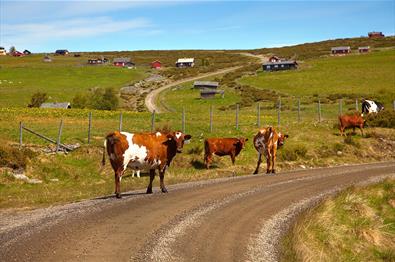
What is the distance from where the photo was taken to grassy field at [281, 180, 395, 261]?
13.0 m

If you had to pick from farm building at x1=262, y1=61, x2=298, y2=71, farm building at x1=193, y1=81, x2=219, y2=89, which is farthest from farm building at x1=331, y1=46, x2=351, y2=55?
farm building at x1=193, y1=81, x2=219, y2=89

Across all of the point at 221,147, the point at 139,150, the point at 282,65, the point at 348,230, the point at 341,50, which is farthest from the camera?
the point at 341,50

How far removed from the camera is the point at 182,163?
28.7 meters

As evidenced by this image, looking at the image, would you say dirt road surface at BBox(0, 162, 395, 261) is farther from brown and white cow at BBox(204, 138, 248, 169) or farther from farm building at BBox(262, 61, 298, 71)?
farm building at BBox(262, 61, 298, 71)

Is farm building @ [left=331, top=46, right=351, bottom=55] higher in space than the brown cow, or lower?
higher

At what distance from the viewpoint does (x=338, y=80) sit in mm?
107938

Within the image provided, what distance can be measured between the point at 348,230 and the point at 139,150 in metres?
7.72

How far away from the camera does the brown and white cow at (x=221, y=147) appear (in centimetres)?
2828

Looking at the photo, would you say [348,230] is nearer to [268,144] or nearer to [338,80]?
[268,144]

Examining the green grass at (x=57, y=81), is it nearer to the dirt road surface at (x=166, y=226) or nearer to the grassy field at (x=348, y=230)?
the dirt road surface at (x=166, y=226)

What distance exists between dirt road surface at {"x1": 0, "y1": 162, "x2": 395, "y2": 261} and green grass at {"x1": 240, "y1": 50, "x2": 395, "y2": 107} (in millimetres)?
64994

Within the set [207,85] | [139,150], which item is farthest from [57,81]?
[139,150]

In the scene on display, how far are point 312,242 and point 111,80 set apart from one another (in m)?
128

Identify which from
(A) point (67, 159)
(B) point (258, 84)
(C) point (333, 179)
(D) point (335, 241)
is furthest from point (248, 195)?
(B) point (258, 84)
